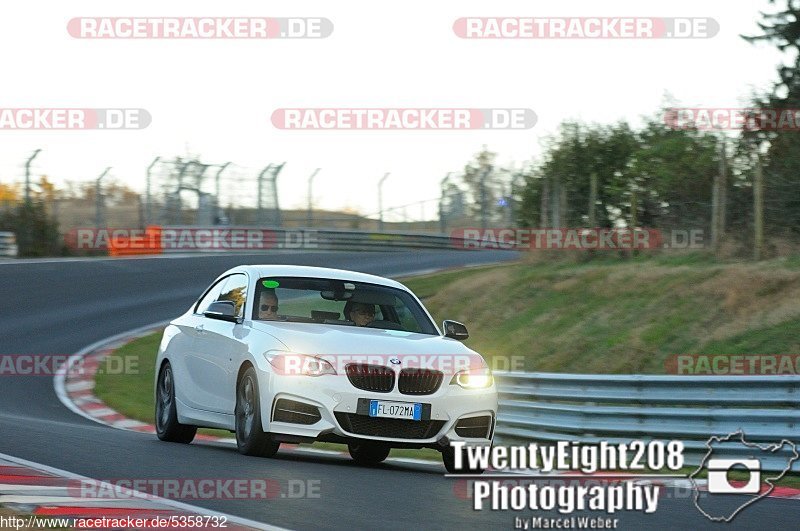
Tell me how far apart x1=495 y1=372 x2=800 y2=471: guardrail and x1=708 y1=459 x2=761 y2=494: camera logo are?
21 cm

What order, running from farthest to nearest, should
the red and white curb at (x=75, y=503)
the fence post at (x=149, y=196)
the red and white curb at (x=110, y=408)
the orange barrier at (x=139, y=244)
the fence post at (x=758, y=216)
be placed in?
the orange barrier at (x=139, y=244)
the fence post at (x=149, y=196)
the fence post at (x=758, y=216)
the red and white curb at (x=110, y=408)
the red and white curb at (x=75, y=503)

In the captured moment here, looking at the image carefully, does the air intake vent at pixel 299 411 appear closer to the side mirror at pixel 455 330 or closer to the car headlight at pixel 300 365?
→ the car headlight at pixel 300 365

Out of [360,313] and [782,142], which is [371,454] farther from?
[782,142]

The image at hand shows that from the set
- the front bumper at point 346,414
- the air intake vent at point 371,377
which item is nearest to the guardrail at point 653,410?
the front bumper at point 346,414

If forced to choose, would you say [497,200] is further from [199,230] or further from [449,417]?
[449,417]

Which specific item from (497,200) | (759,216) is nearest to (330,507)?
(759,216)

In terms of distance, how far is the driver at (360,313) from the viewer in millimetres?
10656

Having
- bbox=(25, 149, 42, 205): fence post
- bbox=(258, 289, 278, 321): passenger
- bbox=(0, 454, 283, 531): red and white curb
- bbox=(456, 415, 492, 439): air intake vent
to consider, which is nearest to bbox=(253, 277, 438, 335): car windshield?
bbox=(258, 289, 278, 321): passenger

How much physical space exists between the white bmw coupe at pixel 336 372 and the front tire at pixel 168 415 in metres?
0.37

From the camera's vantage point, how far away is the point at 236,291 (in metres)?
11.2

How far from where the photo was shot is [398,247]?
4453 cm

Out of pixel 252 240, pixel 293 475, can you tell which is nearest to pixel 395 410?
pixel 293 475

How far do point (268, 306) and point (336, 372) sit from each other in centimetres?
136

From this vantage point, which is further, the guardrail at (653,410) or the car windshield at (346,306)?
the car windshield at (346,306)
